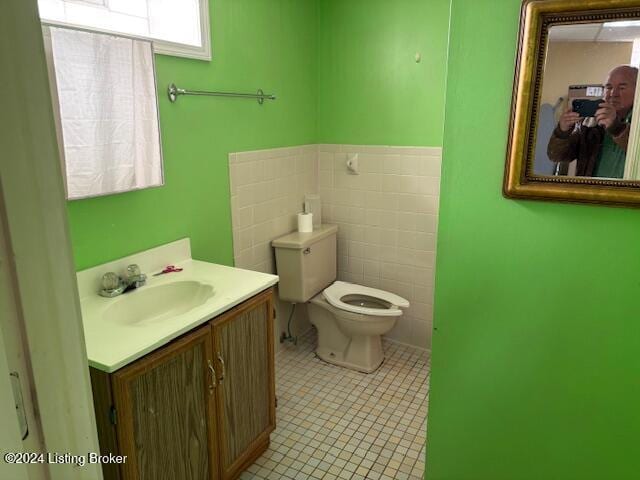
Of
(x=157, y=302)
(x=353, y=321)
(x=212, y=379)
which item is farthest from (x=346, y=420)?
(x=157, y=302)

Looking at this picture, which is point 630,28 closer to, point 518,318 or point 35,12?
point 518,318

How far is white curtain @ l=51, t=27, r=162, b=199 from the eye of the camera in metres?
1.58

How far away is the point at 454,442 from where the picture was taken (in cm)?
167

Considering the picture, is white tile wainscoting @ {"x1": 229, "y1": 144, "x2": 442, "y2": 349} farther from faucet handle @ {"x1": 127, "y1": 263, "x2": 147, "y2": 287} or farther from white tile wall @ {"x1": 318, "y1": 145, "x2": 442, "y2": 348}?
faucet handle @ {"x1": 127, "y1": 263, "x2": 147, "y2": 287}

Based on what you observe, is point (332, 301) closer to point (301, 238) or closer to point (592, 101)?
point (301, 238)

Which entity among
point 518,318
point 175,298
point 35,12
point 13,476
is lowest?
point 175,298

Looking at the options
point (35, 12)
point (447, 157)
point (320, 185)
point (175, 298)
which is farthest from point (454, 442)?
point (320, 185)

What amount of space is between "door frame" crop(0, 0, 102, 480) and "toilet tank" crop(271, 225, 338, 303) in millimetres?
2276

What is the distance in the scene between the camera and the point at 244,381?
1.97 meters

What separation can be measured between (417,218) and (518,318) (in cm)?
162

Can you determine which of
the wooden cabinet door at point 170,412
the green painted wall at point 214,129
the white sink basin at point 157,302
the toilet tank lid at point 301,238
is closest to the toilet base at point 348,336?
the toilet tank lid at point 301,238

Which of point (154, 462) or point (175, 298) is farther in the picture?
point (175, 298)

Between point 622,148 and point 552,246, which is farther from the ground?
point 622,148

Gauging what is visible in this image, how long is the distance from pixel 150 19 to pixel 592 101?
1786mm
